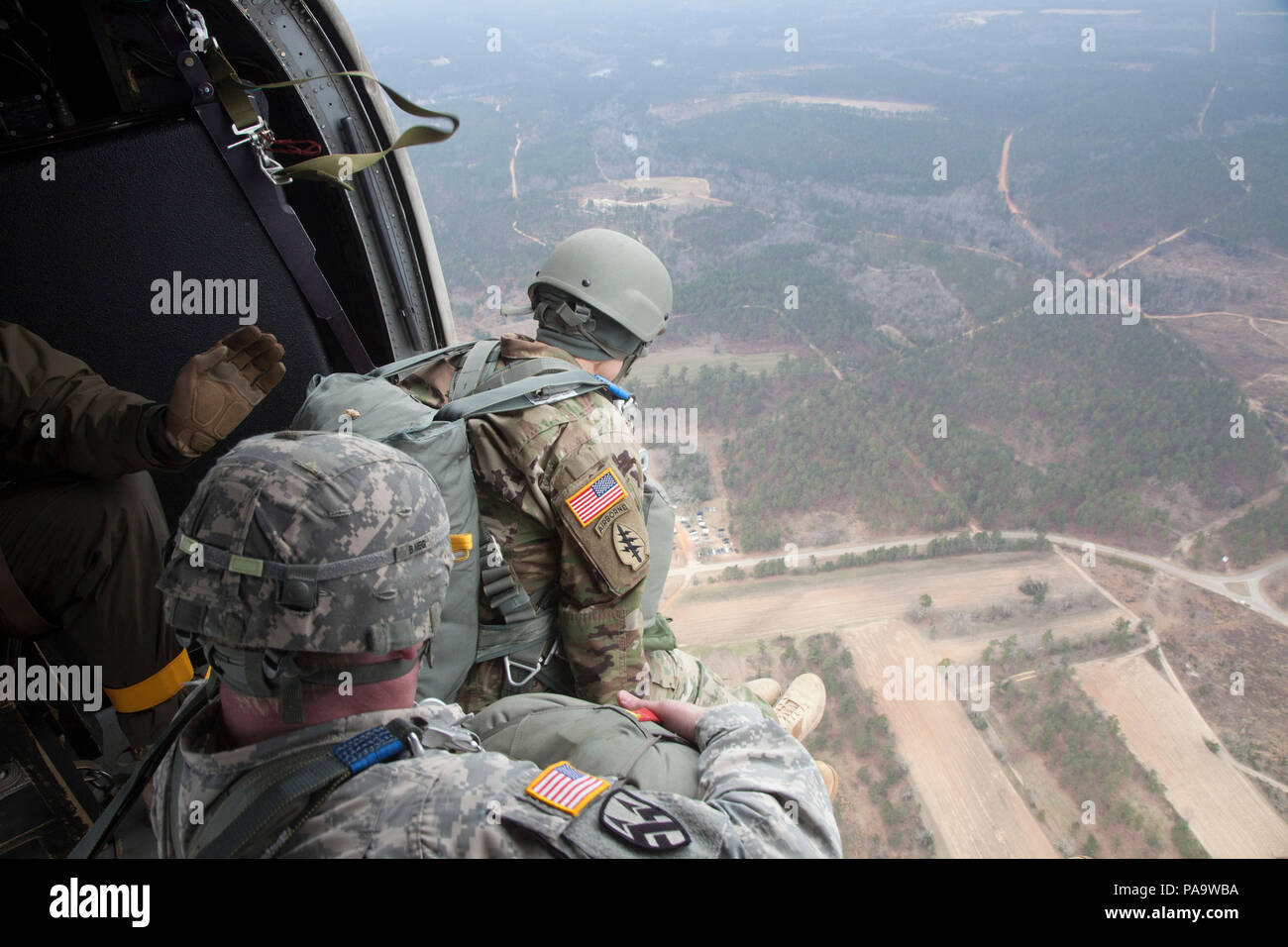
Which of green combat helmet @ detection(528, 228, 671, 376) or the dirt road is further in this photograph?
the dirt road

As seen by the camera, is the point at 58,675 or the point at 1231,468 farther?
the point at 1231,468

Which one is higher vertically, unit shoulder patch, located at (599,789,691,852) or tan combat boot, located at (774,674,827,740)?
unit shoulder patch, located at (599,789,691,852)

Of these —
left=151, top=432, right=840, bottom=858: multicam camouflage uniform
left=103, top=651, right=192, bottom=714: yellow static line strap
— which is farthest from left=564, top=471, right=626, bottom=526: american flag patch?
left=103, top=651, right=192, bottom=714: yellow static line strap

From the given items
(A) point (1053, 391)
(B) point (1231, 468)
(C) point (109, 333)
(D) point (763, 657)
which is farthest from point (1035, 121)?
(C) point (109, 333)

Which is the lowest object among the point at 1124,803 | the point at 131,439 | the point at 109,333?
the point at 1124,803

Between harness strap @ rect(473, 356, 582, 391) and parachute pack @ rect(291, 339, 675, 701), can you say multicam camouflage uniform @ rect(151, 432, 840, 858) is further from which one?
harness strap @ rect(473, 356, 582, 391)

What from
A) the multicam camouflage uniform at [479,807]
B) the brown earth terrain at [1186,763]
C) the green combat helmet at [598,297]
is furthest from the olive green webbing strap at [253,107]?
the brown earth terrain at [1186,763]
